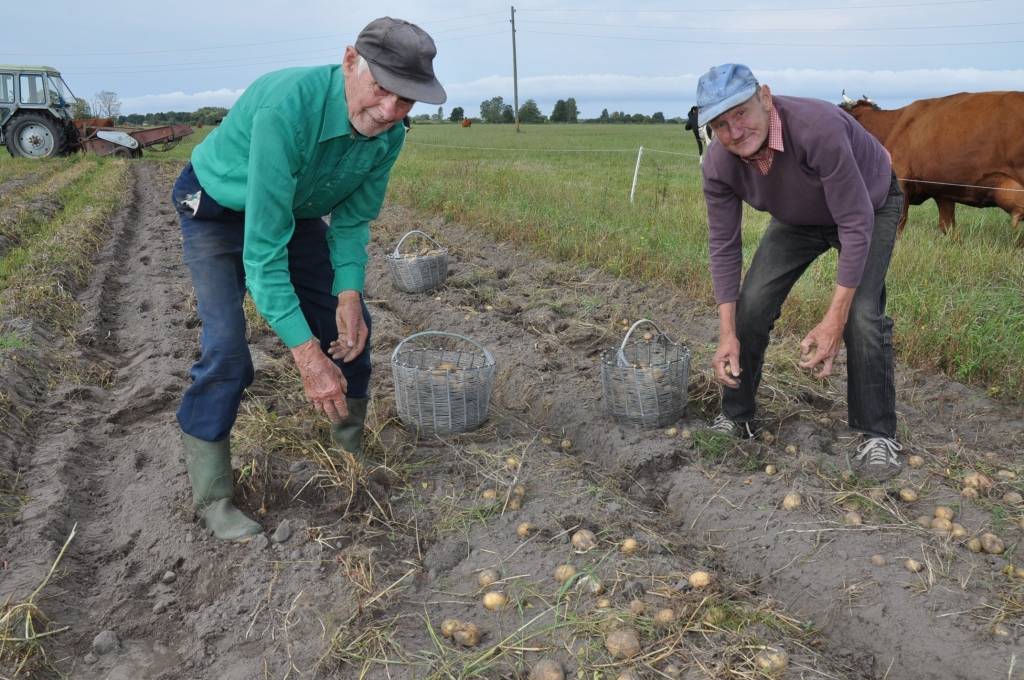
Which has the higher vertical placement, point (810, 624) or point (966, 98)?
point (966, 98)

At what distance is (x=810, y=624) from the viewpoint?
2.47 meters

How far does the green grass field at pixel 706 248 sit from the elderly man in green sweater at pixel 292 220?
3136mm

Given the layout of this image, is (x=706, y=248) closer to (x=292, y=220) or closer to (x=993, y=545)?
(x=993, y=545)

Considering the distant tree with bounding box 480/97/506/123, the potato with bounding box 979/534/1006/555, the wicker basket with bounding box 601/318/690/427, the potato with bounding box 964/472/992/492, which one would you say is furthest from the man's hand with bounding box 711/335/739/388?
the distant tree with bounding box 480/97/506/123

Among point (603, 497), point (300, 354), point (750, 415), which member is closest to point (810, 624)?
point (603, 497)

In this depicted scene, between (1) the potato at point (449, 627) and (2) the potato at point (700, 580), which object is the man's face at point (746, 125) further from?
(1) the potato at point (449, 627)

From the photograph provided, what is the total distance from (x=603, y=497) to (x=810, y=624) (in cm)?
88

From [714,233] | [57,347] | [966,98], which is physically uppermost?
[966,98]

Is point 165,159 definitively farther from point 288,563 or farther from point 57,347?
point 288,563

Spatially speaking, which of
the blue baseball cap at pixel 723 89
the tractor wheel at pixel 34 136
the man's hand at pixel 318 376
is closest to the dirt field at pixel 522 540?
the man's hand at pixel 318 376

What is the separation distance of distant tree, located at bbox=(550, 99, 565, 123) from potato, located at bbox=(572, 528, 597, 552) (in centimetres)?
6306

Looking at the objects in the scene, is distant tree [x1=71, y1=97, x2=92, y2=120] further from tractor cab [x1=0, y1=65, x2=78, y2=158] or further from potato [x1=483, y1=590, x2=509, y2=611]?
potato [x1=483, y1=590, x2=509, y2=611]

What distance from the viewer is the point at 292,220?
96.6 inches

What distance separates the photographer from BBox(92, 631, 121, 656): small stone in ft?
7.80
